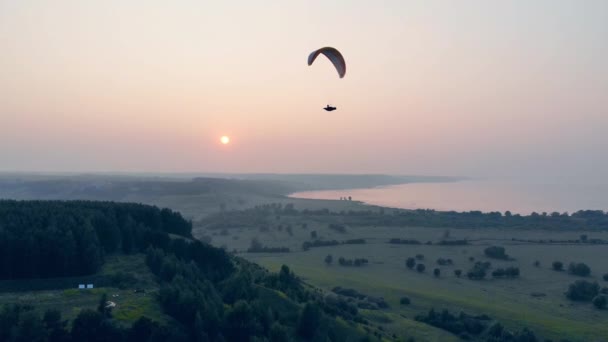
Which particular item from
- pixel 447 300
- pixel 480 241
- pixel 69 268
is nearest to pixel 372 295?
pixel 447 300

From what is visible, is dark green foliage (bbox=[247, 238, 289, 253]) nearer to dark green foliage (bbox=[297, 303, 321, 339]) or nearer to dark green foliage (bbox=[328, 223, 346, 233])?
dark green foliage (bbox=[328, 223, 346, 233])

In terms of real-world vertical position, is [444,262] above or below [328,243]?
above

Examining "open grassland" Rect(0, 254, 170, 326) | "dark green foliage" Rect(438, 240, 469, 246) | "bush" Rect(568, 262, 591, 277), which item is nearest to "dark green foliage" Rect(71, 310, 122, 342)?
"open grassland" Rect(0, 254, 170, 326)

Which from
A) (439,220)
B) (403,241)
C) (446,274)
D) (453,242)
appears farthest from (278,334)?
(439,220)

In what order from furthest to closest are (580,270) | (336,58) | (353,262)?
(353,262)
(580,270)
(336,58)

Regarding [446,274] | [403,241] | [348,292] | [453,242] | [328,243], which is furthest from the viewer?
[403,241]

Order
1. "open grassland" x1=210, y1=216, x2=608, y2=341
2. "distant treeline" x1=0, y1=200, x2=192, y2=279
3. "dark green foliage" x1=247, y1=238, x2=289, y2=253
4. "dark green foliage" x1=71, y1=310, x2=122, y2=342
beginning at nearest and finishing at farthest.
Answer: "dark green foliage" x1=71, y1=310, x2=122, y2=342, "distant treeline" x1=0, y1=200, x2=192, y2=279, "open grassland" x1=210, y1=216, x2=608, y2=341, "dark green foliage" x1=247, y1=238, x2=289, y2=253

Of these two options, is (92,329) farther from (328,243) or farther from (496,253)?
(328,243)
